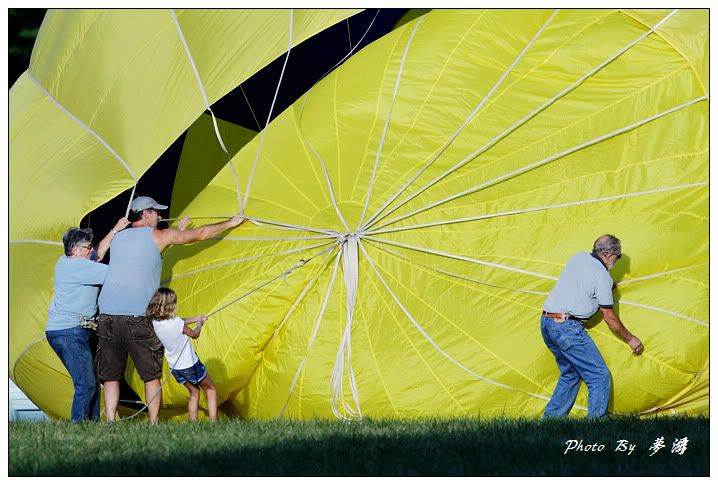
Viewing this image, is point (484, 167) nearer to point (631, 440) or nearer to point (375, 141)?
point (375, 141)

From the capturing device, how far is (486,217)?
729 centimetres

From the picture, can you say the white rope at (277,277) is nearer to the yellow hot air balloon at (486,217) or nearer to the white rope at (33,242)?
the yellow hot air balloon at (486,217)

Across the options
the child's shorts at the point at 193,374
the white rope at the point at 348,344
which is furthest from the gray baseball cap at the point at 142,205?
the white rope at the point at 348,344

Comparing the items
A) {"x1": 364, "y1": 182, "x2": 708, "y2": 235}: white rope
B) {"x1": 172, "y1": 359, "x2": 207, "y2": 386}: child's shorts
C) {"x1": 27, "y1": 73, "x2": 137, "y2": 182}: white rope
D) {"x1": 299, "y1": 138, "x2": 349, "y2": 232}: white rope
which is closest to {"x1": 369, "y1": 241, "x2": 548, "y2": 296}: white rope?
{"x1": 364, "y1": 182, "x2": 708, "y2": 235}: white rope

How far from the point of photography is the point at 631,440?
585 cm

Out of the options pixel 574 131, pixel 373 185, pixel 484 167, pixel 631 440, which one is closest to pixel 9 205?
pixel 373 185

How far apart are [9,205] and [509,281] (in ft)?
12.0

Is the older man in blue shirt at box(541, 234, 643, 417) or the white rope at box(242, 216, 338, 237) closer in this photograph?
the older man in blue shirt at box(541, 234, 643, 417)

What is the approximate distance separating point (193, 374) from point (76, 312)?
99 centimetres

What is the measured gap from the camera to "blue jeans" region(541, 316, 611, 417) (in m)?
6.88

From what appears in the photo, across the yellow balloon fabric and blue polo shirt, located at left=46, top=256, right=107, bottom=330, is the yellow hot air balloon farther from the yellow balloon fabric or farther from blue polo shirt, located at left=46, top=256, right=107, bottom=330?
blue polo shirt, located at left=46, top=256, right=107, bottom=330

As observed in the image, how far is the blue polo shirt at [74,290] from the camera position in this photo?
740 centimetres

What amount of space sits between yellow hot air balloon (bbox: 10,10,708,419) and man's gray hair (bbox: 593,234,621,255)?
13.8 inches

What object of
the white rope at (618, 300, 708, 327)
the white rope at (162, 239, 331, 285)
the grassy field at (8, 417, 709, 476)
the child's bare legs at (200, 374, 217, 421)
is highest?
the white rope at (162, 239, 331, 285)
